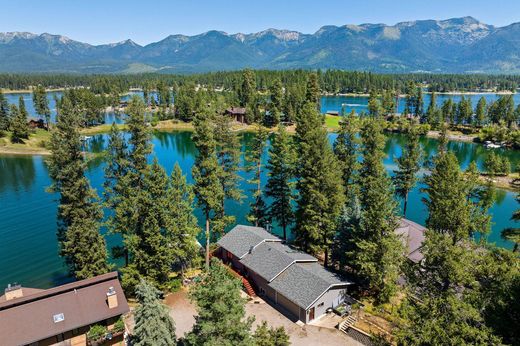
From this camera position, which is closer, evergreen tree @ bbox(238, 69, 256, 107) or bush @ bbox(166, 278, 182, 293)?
bush @ bbox(166, 278, 182, 293)

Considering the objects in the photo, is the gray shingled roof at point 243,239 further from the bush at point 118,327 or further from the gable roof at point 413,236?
the gable roof at point 413,236

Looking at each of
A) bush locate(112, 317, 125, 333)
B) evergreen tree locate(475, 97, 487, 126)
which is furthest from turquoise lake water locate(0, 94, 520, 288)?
evergreen tree locate(475, 97, 487, 126)

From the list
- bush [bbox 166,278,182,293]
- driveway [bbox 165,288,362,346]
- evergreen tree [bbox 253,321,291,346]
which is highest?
evergreen tree [bbox 253,321,291,346]

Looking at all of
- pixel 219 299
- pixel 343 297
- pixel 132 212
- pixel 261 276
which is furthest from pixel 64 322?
pixel 343 297

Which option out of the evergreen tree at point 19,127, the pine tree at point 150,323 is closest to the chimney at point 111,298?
the pine tree at point 150,323

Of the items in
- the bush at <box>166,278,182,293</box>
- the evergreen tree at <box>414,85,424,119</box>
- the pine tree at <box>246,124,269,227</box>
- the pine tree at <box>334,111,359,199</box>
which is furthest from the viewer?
the evergreen tree at <box>414,85,424,119</box>

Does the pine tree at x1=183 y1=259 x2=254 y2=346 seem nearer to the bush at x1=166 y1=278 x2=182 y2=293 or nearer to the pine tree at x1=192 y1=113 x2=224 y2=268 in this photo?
the bush at x1=166 y1=278 x2=182 y2=293

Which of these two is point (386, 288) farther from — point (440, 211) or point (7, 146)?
point (7, 146)
